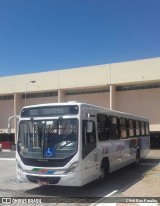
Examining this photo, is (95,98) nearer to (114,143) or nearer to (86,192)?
(114,143)

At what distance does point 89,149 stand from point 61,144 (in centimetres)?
101

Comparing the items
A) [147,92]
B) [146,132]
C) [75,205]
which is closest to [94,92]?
[147,92]

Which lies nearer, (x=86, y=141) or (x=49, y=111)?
(x=86, y=141)

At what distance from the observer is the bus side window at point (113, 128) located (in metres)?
13.2

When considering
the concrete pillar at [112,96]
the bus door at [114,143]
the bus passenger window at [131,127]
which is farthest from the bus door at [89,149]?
the concrete pillar at [112,96]

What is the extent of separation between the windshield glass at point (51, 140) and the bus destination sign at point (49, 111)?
0.24 m

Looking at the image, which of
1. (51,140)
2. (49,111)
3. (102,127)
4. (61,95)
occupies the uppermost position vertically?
(61,95)

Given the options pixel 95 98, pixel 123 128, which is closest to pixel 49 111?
pixel 123 128

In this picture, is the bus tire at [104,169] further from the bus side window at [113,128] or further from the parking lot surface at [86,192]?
the bus side window at [113,128]

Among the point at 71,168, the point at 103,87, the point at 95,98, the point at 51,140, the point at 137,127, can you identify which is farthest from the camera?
the point at 95,98

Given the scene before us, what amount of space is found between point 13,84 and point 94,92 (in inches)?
441

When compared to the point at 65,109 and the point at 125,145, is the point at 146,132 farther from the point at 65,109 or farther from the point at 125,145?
the point at 65,109

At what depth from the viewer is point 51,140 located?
10.3 meters

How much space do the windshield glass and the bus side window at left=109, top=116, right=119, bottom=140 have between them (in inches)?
123
